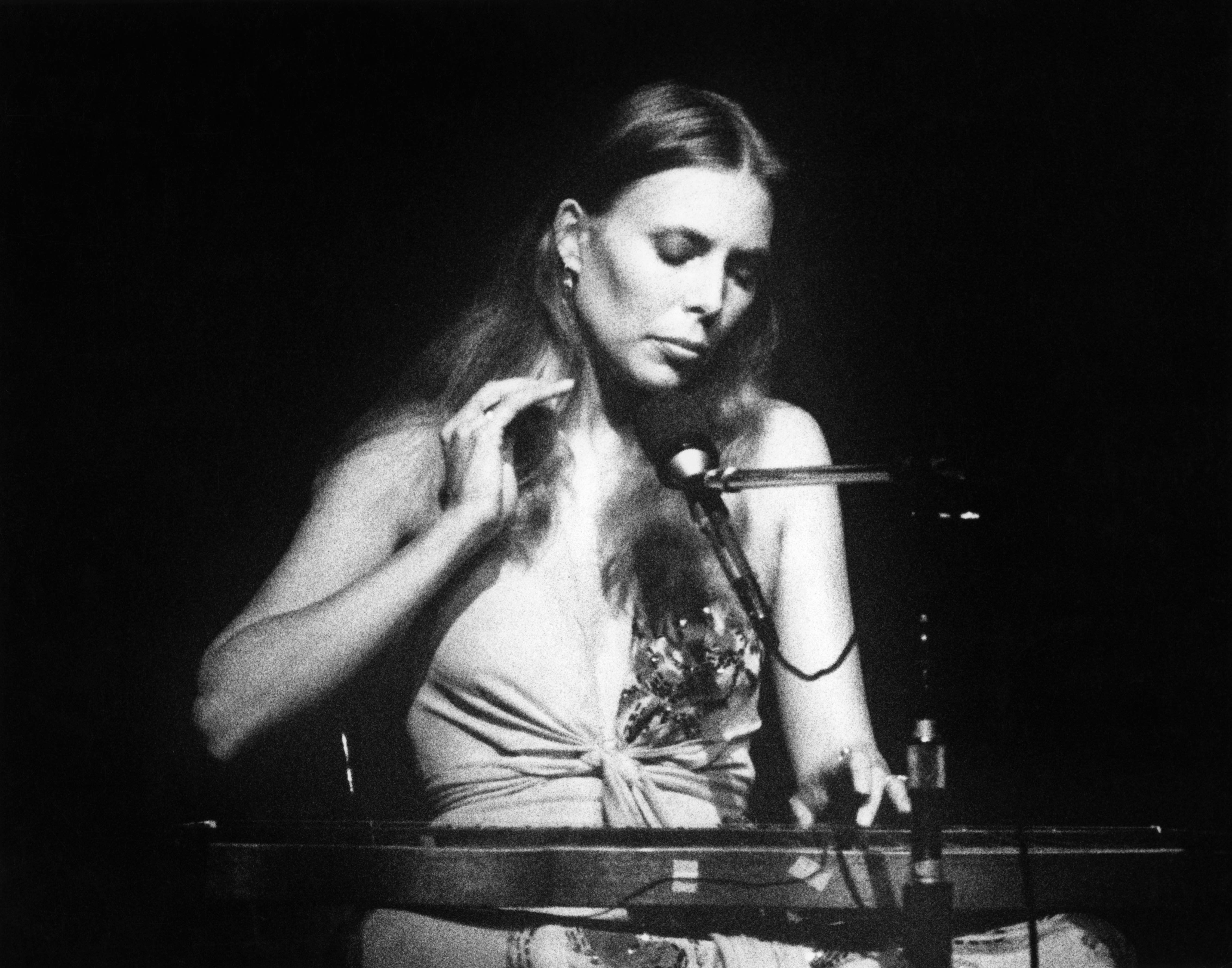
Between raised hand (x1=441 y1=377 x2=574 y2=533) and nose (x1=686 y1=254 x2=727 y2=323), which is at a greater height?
nose (x1=686 y1=254 x2=727 y2=323)

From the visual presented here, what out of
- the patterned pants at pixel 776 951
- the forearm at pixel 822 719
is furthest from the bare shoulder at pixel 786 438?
the patterned pants at pixel 776 951

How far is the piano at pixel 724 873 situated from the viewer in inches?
86.0

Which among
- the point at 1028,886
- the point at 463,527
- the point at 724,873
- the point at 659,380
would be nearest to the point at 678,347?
the point at 659,380

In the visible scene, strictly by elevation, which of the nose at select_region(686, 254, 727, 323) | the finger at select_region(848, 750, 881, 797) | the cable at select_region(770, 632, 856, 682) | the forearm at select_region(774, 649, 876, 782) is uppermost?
the nose at select_region(686, 254, 727, 323)

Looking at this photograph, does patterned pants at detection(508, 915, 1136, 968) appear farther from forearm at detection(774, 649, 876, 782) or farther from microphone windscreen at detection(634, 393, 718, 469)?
microphone windscreen at detection(634, 393, 718, 469)

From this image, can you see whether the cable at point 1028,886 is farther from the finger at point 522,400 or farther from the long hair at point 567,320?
the finger at point 522,400

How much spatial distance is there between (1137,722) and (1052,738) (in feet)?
0.54

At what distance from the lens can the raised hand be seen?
2656 mm

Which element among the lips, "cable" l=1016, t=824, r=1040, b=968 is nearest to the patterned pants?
"cable" l=1016, t=824, r=1040, b=968

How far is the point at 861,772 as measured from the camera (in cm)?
251

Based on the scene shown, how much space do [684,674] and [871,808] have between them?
40cm

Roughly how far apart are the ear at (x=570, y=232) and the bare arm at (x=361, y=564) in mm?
250

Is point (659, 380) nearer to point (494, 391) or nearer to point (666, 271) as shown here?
point (666, 271)

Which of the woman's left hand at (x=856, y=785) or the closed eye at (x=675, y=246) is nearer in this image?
the woman's left hand at (x=856, y=785)
